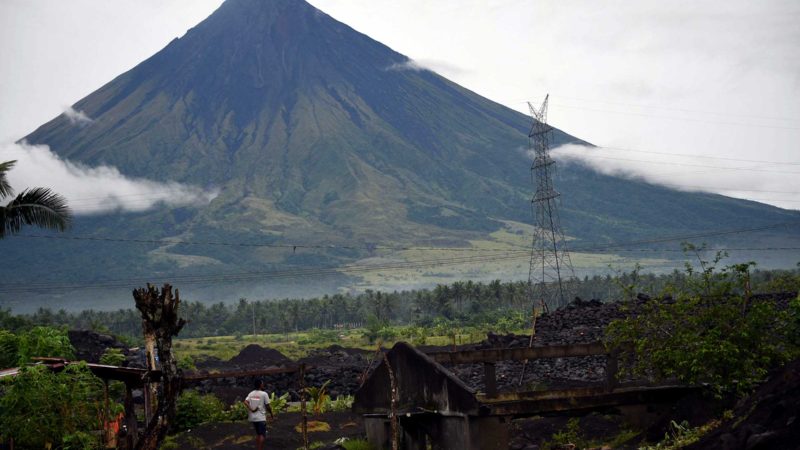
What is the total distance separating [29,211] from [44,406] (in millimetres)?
10955

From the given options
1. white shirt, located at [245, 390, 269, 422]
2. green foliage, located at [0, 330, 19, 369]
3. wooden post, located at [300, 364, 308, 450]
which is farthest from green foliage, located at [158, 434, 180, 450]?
white shirt, located at [245, 390, 269, 422]

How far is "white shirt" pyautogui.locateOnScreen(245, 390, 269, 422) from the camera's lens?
756 inches

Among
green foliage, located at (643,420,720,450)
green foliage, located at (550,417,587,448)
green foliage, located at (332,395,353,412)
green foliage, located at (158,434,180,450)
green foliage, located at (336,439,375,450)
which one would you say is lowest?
green foliage, located at (332,395,353,412)

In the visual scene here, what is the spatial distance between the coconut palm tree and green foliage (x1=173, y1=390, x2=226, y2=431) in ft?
20.1

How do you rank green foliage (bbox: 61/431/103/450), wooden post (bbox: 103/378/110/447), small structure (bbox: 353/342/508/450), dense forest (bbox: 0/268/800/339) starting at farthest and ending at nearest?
dense forest (bbox: 0/268/800/339)
wooden post (bbox: 103/378/110/447)
green foliage (bbox: 61/431/103/450)
small structure (bbox: 353/342/508/450)

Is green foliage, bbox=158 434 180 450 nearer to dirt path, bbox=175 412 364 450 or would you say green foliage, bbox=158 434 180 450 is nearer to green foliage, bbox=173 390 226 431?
dirt path, bbox=175 412 364 450

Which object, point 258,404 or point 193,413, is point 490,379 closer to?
point 258,404

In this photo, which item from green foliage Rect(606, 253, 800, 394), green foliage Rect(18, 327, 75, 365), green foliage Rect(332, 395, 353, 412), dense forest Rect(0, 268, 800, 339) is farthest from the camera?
dense forest Rect(0, 268, 800, 339)

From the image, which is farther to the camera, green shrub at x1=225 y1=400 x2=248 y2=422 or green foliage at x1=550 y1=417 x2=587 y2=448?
green shrub at x1=225 y1=400 x2=248 y2=422

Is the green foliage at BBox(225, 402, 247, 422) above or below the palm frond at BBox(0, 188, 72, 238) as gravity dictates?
below

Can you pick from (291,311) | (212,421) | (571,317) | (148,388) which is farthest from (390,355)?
(291,311)

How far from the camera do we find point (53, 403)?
1739 cm

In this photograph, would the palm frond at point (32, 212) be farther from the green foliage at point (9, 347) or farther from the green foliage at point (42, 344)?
the green foliage at point (42, 344)

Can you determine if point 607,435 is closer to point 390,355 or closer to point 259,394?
point 390,355
